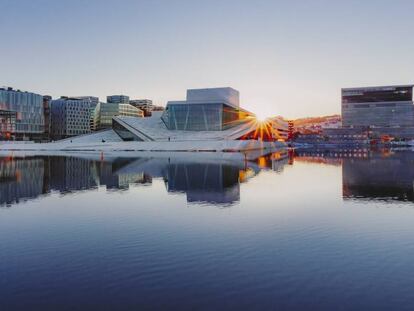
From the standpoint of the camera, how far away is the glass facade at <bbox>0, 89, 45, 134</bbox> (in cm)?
16938

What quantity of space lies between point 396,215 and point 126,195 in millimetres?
18551

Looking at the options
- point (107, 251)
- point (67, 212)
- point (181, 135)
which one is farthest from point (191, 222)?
point (181, 135)

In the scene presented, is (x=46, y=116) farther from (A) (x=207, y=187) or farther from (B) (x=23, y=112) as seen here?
(A) (x=207, y=187)

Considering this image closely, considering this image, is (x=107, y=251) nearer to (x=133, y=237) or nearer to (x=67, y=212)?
(x=133, y=237)

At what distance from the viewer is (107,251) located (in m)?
15.4

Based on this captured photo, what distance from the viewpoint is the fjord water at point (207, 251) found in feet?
35.5

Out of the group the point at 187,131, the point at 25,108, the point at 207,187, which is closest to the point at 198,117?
the point at 187,131

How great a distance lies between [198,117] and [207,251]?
122 meters

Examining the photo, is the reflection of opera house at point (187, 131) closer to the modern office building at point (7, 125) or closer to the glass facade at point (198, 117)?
the glass facade at point (198, 117)

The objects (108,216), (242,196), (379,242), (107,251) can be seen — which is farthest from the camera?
(242,196)

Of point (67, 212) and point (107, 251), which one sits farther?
point (67, 212)

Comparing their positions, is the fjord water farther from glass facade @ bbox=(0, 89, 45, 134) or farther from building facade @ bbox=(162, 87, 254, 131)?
glass facade @ bbox=(0, 89, 45, 134)

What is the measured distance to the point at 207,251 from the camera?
15273 millimetres

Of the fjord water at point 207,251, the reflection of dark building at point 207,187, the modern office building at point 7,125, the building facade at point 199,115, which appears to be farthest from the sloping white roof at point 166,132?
the fjord water at point 207,251
